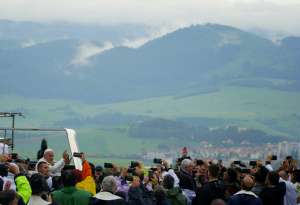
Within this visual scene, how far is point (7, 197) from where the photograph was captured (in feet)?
43.7

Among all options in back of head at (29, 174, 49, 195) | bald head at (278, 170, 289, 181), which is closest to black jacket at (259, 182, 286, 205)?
bald head at (278, 170, 289, 181)

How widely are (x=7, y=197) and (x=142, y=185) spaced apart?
19.1ft

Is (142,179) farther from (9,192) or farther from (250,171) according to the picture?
(9,192)

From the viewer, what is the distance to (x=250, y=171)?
20344 mm

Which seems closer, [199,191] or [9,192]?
[9,192]

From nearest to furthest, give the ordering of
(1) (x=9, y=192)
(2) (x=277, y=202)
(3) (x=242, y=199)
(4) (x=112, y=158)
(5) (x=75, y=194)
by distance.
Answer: (1) (x=9, y=192)
(5) (x=75, y=194)
(3) (x=242, y=199)
(2) (x=277, y=202)
(4) (x=112, y=158)

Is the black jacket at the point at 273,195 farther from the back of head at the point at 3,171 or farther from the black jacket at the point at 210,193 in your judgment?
the back of head at the point at 3,171

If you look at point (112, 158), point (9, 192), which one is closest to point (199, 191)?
point (9, 192)

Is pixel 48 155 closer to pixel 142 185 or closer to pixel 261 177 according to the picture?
pixel 142 185

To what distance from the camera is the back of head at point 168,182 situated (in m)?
18.5

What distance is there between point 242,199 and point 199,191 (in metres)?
0.97

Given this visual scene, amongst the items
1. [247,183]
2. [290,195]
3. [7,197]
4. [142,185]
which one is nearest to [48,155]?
[142,185]

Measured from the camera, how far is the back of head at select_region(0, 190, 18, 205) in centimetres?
1329

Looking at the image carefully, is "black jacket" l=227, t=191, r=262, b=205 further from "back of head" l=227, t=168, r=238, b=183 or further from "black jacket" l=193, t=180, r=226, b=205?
"back of head" l=227, t=168, r=238, b=183
